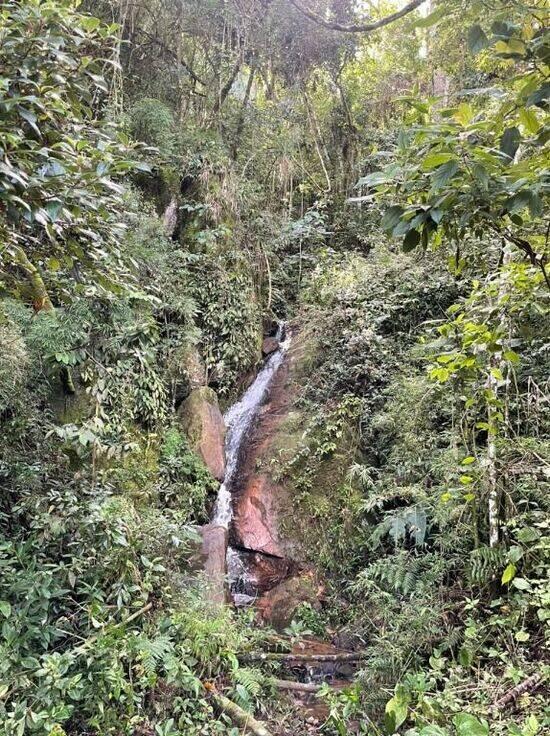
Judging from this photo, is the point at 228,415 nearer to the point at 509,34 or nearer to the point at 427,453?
the point at 427,453

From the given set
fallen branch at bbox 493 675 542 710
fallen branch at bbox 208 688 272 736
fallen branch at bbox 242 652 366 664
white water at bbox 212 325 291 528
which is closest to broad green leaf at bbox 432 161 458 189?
fallen branch at bbox 493 675 542 710

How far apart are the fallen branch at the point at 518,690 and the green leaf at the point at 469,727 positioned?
40 centimetres

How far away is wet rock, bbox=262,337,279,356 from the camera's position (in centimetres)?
847

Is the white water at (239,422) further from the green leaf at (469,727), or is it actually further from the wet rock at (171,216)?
the green leaf at (469,727)

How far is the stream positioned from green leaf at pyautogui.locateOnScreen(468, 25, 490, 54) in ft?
16.2

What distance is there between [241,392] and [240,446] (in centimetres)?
106

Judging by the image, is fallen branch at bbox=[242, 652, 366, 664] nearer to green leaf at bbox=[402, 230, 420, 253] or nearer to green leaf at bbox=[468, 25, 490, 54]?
green leaf at bbox=[402, 230, 420, 253]

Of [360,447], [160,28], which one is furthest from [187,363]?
[160,28]

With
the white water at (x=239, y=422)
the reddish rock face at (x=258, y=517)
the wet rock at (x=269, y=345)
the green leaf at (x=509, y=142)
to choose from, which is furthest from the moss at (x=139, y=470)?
the green leaf at (x=509, y=142)

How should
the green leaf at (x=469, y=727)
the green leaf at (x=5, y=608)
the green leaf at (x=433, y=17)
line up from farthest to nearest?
the green leaf at (x=5, y=608)
the green leaf at (x=469, y=727)
the green leaf at (x=433, y=17)

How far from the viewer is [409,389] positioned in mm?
5512

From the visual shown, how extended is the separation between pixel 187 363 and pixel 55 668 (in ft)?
14.1

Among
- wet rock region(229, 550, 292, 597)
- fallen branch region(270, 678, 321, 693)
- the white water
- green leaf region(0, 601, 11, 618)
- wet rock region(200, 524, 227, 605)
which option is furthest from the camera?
the white water

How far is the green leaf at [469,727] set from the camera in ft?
7.53
